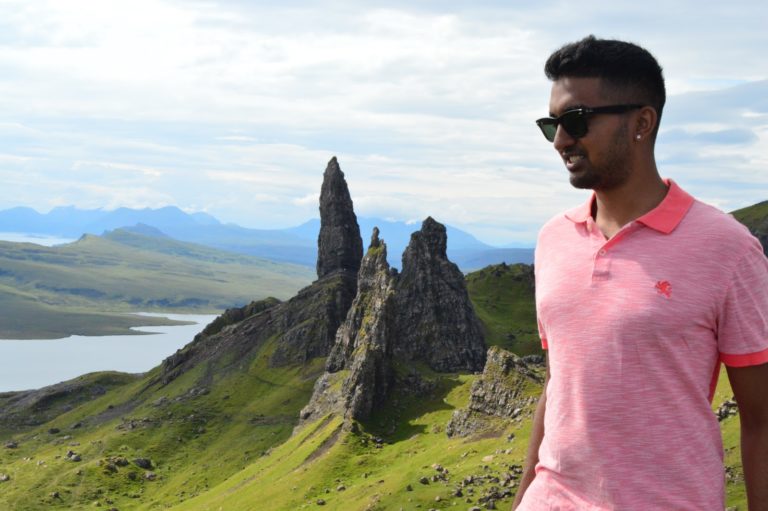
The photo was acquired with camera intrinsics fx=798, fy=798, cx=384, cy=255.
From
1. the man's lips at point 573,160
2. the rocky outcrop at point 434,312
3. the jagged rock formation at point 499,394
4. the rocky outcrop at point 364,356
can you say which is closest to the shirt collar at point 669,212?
the man's lips at point 573,160

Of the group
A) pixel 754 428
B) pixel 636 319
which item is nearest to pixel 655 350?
pixel 636 319

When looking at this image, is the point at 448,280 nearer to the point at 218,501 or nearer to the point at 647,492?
the point at 218,501

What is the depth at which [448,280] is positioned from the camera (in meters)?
168

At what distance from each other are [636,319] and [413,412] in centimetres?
10959

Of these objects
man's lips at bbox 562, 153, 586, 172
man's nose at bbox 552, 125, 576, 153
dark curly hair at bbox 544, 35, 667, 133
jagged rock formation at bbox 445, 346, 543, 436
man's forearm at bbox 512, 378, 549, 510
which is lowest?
jagged rock formation at bbox 445, 346, 543, 436

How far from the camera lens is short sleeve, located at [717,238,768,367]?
641 centimetres

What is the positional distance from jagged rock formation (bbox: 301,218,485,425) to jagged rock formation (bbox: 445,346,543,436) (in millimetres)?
25154

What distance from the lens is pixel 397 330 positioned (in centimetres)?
15500

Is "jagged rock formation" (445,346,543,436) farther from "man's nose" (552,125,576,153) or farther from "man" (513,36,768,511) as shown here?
"man's nose" (552,125,576,153)

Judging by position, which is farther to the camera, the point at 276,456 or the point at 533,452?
the point at 276,456

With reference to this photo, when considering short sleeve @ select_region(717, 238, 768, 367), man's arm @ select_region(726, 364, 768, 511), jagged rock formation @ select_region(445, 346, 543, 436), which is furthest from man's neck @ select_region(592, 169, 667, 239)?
jagged rock formation @ select_region(445, 346, 543, 436)

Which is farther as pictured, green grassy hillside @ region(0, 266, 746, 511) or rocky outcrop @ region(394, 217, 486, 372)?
rocky outcrop @ region(394, 217, 486, 372)

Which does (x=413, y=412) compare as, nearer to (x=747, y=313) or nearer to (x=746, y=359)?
(x=746, y=359)

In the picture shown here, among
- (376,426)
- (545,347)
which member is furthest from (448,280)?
(545,347)
